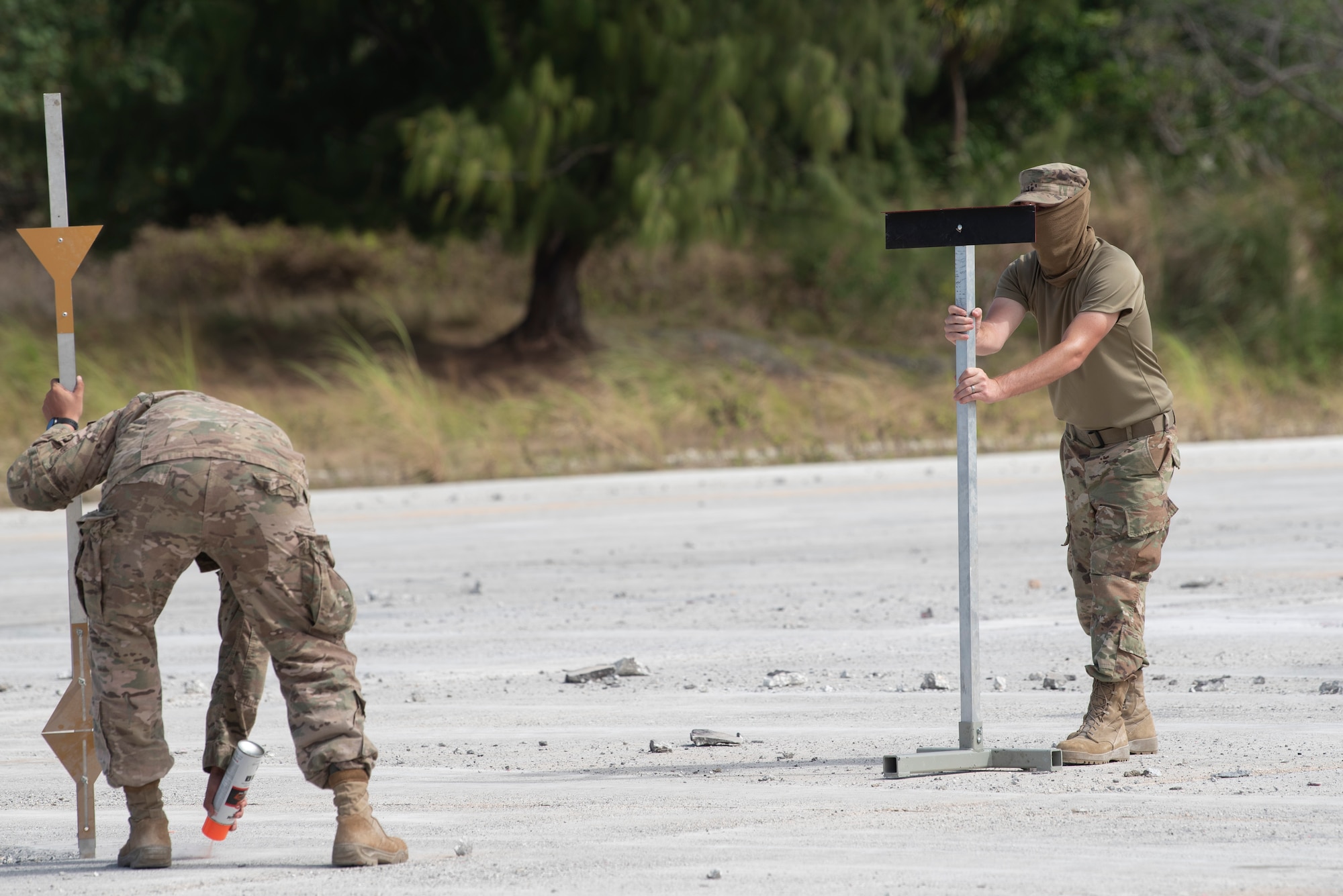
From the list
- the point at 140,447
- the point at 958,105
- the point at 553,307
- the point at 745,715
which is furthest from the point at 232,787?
the point at 958,105

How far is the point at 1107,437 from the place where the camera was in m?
5.44

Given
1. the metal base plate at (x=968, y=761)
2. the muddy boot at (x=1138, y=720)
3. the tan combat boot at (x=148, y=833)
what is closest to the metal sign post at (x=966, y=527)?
the metal base plate at (x=968, y=761)

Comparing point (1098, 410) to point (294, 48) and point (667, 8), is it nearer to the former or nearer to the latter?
point (667, 8)

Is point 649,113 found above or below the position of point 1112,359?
above

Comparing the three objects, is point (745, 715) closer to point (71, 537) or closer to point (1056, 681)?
point (1056, 681)

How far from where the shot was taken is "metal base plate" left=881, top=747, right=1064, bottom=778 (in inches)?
208

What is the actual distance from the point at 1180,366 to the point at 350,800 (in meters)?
16.5

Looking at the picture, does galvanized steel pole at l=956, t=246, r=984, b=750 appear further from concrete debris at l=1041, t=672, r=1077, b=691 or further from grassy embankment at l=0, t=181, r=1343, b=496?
grassy embankment at l=0, t=181, r=1343, b=496

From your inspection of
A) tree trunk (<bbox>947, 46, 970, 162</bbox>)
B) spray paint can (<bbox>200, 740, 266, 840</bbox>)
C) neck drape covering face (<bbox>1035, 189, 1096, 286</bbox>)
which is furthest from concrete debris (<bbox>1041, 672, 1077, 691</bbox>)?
tree trunk (<bbox>947, 46, 970, 162</bbox>)

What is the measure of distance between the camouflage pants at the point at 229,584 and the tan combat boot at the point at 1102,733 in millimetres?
2367

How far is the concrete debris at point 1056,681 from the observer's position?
677 cm

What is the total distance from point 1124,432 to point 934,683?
1827mm

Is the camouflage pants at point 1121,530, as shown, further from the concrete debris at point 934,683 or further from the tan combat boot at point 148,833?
the tan combat boot at point 148,833

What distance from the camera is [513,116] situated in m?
18.9
